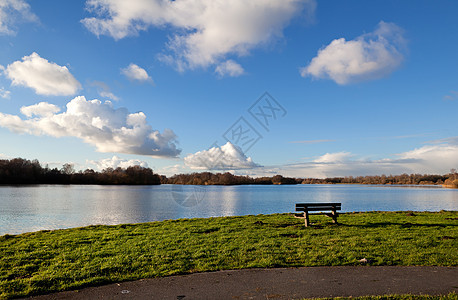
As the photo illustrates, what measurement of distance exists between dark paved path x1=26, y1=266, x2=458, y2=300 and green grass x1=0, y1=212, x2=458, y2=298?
1.44ft

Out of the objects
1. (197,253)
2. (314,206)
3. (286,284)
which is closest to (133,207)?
(314,206)

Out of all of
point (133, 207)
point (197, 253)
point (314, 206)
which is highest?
point (314, 206)

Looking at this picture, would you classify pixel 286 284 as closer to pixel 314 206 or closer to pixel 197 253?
pixel 197 253

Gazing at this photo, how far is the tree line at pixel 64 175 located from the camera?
10925 centimetres

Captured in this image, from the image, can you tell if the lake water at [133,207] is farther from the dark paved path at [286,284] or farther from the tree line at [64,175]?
the tree line at [64,175]

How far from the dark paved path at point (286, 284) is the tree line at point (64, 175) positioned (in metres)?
128

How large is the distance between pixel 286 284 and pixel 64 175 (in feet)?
469

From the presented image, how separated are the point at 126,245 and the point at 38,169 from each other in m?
133

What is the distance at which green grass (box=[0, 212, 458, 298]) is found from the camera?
6602 millimetres

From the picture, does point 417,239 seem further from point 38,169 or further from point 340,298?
point 38,169

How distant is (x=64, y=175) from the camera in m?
127

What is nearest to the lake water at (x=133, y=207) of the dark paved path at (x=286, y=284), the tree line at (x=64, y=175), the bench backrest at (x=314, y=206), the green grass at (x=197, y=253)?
the green grass at (x=197, y=253)

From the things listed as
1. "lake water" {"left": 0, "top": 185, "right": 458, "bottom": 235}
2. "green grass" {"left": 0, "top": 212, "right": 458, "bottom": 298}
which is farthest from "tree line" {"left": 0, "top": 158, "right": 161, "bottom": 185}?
"green grass" {"left": 0, "top": 212, "right": 458, "bottom": 298}

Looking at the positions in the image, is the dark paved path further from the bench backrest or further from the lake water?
the lake water
